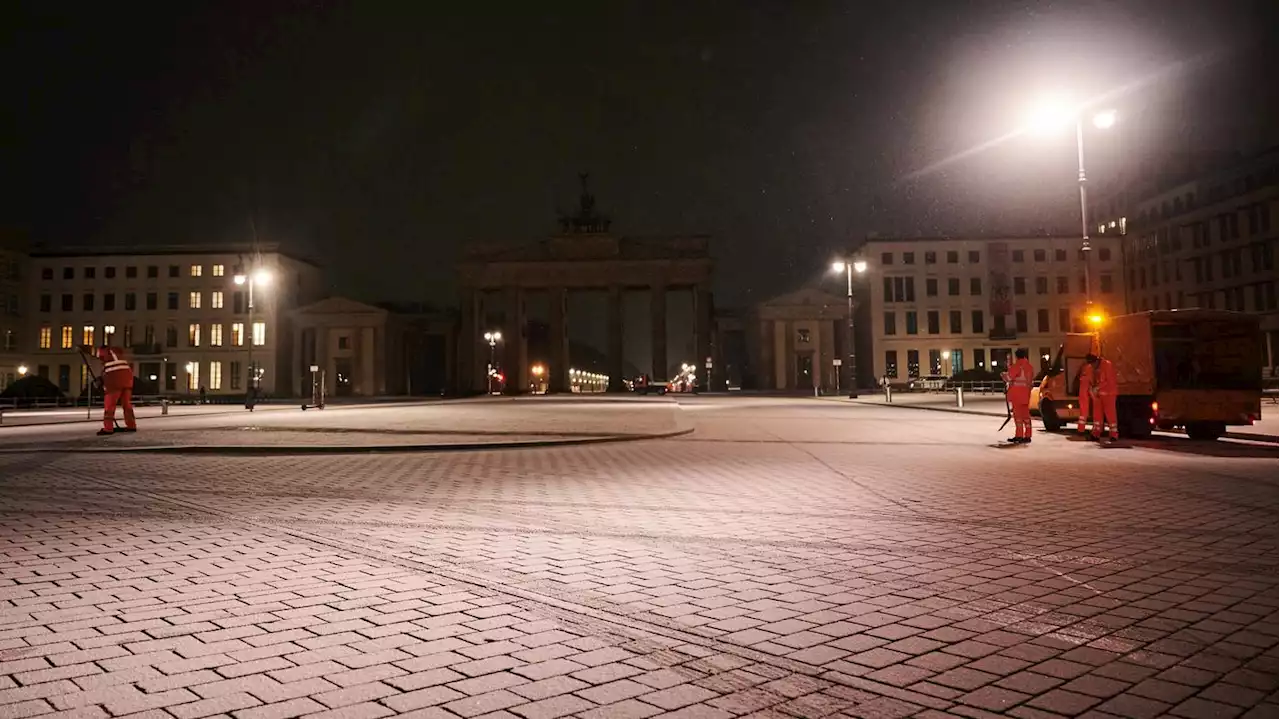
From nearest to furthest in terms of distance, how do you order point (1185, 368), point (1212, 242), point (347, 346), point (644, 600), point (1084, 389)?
point (644, 600)
point (1084, 389)
point (1185, 368)
point (1212, 242)
point (347, 346)

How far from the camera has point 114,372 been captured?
18.5 meters

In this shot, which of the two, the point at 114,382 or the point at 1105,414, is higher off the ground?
→ the point at 114,382

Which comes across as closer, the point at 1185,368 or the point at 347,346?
the point at 1185,368

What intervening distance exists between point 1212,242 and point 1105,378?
6987 centimetres

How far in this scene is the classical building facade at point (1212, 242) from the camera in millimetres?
64875

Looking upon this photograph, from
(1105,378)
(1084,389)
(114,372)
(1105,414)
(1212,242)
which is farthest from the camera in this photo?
(1212,242)

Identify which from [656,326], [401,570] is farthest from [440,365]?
[401,570]

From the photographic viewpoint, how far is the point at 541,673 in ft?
11.7

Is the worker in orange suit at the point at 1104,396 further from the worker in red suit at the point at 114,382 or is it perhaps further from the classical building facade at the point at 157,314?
the classical building facade at the point at 157,314

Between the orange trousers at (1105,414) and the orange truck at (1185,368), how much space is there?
4.11 feet

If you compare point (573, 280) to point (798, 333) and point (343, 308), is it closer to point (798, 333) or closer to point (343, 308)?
point (798, 333)

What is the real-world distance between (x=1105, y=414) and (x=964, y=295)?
73.9 m

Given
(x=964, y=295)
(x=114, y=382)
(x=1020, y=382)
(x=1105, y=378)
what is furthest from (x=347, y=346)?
(x=1105, y=378)

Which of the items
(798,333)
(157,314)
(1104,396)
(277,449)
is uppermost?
(157,314)
